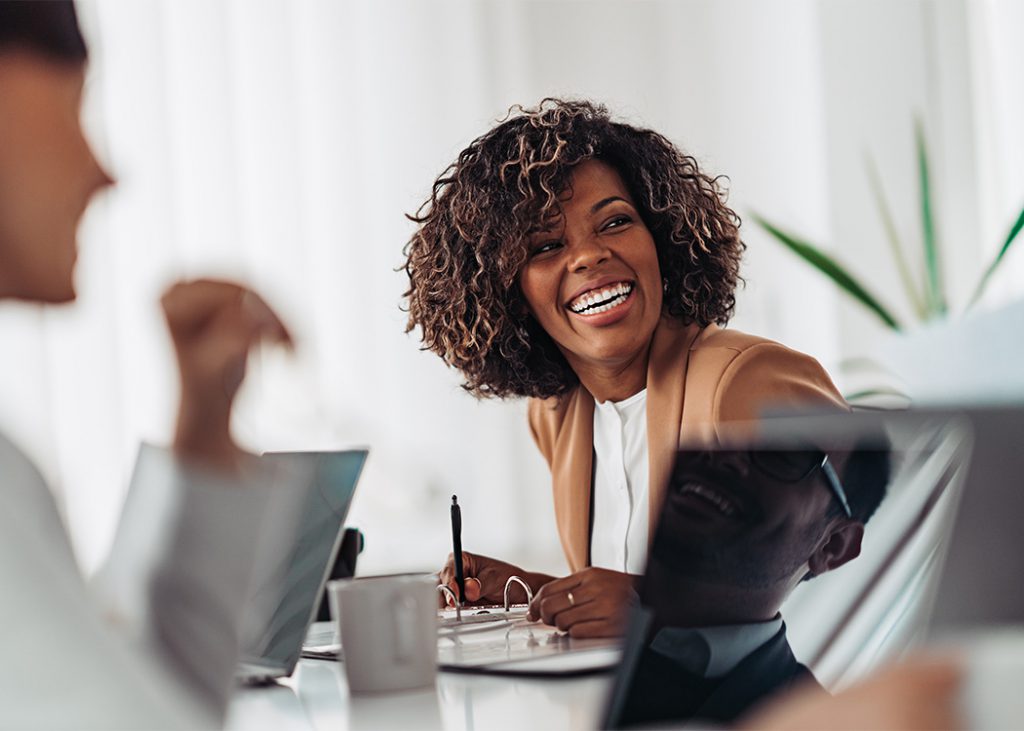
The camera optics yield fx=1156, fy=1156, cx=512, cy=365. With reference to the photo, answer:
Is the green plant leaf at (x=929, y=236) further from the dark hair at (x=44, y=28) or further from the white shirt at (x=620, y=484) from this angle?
the dark hair at (x=44, y=28)

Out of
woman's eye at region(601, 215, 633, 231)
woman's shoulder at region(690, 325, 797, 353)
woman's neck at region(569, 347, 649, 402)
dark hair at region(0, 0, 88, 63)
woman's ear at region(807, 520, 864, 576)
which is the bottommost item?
woman's neck at region(569, 347, 649, 402)

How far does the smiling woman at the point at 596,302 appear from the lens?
5.59ft

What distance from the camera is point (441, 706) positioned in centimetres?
87

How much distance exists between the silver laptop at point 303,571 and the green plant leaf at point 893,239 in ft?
7.75

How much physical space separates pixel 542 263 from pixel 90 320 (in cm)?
141

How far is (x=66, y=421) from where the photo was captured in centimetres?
273

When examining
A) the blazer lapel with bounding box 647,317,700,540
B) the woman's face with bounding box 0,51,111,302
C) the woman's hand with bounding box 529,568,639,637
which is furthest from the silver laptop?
the blazer lapel with bounding box 647,317,700,540

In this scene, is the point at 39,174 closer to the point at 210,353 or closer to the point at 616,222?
the point at 210,353

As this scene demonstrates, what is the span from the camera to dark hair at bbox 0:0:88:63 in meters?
0.69

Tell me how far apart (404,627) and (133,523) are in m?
0.24

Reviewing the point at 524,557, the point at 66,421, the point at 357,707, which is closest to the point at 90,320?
the point at 66,421

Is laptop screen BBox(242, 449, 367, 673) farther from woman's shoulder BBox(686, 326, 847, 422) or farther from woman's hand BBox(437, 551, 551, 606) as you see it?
woman's shoulder BBox(686, 326, 847, 422)

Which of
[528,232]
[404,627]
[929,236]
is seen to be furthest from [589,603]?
[929,236]

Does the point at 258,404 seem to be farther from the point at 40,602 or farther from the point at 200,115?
the point at 40,602
